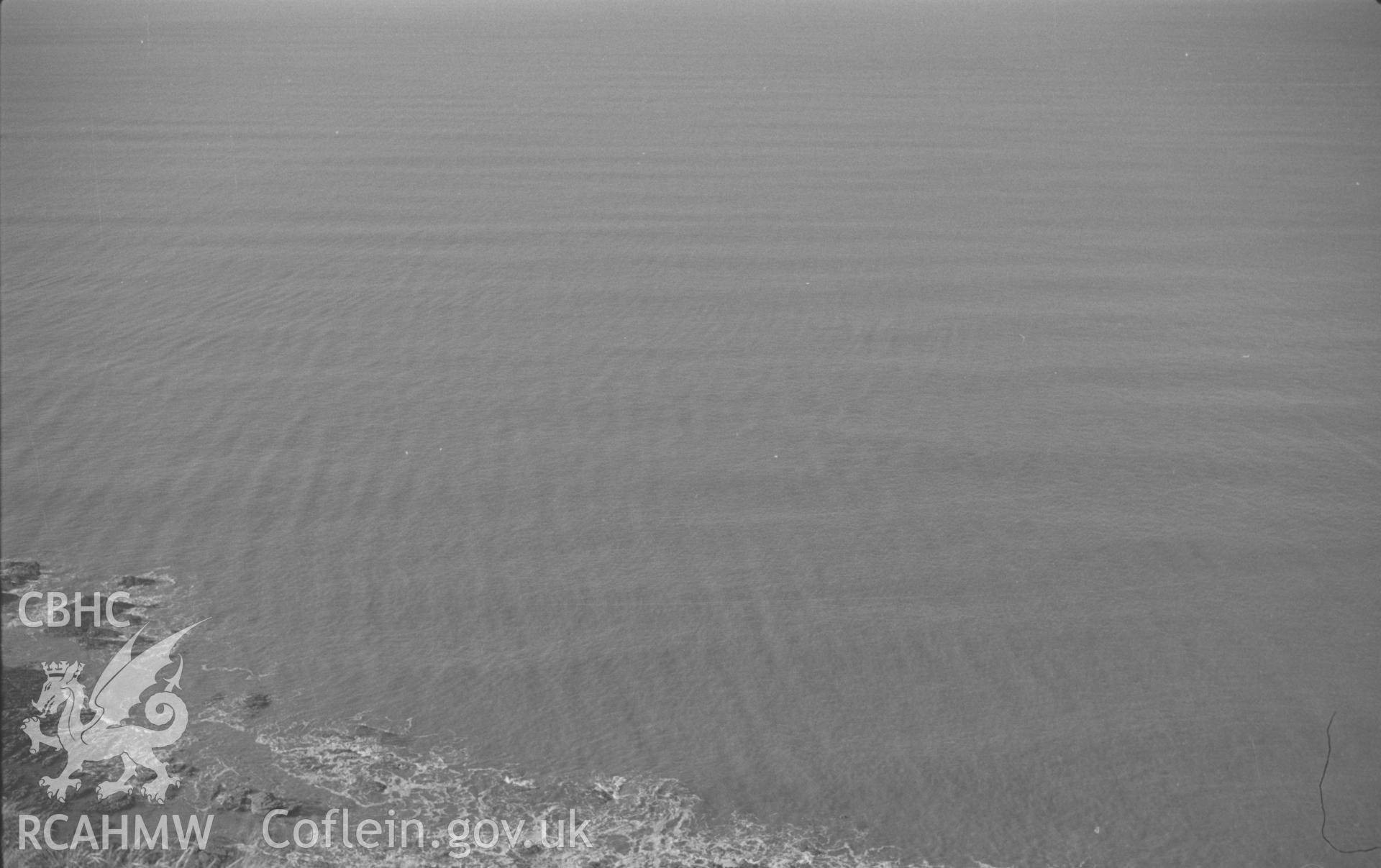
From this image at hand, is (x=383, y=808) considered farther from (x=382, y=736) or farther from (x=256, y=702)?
(x=256, y=702)

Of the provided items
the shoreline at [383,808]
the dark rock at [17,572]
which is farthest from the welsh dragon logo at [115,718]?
the dark rock at [17,572]

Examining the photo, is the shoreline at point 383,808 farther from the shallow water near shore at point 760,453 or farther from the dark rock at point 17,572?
the dark rock at point 17,572

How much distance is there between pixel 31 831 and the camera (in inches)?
406

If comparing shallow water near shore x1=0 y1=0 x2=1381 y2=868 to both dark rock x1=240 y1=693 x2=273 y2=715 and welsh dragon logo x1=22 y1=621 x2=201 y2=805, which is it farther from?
welsh dragon logo x1=22 y1=621 x2=201 y2=805

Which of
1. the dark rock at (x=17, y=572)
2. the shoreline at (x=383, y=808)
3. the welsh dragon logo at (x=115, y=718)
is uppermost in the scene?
the dark rock at (x=17, y=572)

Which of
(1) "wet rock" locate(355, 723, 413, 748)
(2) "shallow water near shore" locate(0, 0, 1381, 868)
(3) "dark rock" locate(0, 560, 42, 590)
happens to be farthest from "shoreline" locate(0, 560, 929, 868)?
(3) "dark rock" locate(0, 560, 42, 590)

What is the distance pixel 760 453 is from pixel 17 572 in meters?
8.86

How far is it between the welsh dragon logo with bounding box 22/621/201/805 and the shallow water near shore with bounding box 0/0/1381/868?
507 mm

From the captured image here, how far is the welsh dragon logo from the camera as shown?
10945 mm

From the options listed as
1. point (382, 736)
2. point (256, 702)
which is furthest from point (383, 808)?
point (256, 702)

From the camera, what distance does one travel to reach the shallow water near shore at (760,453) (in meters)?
12.0

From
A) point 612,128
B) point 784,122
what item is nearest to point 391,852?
point 612,128

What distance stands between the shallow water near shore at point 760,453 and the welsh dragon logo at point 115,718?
0.51 m

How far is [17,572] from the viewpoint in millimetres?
13852
